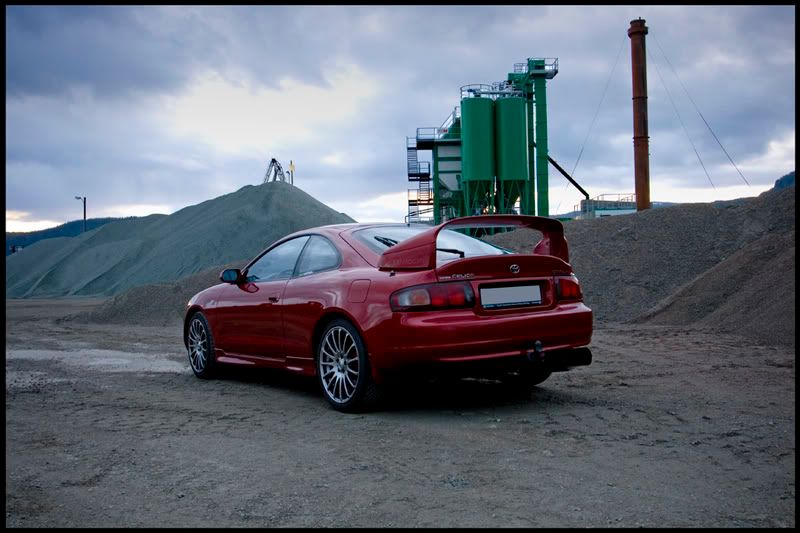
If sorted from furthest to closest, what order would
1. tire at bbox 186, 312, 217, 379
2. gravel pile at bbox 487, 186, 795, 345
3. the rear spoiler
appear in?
gravel pile at bbox 487, 186, 795, 345 < tire at bbox 186, 312, 217, 379 < the rear spoiler

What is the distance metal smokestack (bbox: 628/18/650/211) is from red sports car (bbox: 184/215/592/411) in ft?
88.3

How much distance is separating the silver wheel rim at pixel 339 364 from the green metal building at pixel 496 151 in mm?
31119

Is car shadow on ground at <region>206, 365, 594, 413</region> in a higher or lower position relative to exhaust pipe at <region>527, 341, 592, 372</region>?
lower

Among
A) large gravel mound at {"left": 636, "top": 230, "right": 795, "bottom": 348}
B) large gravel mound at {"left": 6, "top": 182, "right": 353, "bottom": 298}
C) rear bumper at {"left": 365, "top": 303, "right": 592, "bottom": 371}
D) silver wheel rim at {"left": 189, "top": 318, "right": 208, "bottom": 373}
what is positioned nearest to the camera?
rear bumper at {"left": 365, "top": 303, "right": 592, "bottom": 371}

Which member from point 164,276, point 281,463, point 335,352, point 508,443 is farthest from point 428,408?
point 164,276

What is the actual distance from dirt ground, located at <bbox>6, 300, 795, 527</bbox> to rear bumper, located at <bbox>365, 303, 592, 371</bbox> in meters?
0.45

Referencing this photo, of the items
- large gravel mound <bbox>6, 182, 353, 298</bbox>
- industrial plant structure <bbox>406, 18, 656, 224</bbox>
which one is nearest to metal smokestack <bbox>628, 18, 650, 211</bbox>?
industrial plant structure <bbox>406, 18, 656, 224</bbox>

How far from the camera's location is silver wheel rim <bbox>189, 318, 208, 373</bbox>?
7477 millimetres

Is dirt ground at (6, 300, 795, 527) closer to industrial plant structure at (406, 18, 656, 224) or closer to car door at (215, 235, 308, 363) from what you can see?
car door at (215, 235, 308, 363)

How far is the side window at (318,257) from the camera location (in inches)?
237

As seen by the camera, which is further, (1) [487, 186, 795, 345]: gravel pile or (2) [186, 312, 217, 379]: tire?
(1) [487, 186, 795, 345]: gravel pile

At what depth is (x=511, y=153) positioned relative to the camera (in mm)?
36844

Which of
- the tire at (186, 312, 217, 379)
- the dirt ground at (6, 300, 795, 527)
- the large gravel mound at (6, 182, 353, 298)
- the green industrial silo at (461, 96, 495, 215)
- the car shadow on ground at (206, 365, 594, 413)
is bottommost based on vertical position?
the dirt ground at (6, 300, 795, 527)

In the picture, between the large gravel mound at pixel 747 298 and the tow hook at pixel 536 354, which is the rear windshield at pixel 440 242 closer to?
the tow hook at pixel 536 354
